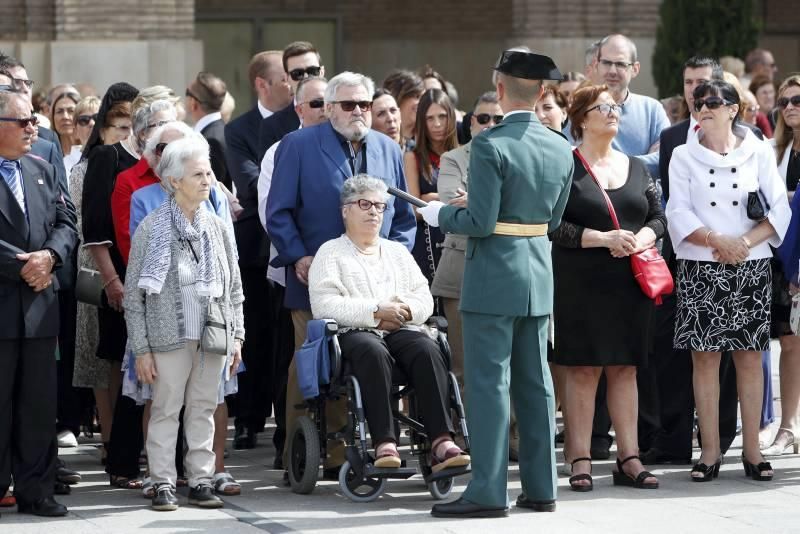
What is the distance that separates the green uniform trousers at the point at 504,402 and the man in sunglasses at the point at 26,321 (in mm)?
1990

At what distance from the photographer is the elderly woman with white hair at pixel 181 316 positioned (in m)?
7.74

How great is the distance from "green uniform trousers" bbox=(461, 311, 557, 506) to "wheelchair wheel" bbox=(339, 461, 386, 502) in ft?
1.85

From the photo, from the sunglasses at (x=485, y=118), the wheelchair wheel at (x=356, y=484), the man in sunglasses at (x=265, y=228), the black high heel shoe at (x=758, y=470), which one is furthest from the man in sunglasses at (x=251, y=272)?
the black high heel shoe at (x=758, y=470)

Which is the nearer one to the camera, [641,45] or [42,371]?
[42,371]

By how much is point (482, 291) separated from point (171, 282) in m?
1.53

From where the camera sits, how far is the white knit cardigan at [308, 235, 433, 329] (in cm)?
808

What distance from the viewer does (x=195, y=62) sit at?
59.3 feet

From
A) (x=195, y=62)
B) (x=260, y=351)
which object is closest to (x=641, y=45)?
(x=195, y=62)

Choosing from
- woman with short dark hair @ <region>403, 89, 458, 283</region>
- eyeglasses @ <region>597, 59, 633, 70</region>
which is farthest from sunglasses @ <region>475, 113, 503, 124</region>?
eyeglasses @ <region>597, 59, 633, 70</region>

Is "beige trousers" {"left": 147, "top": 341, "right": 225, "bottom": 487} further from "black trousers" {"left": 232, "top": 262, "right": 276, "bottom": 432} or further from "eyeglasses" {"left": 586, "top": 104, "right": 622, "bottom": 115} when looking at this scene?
"eyeglasses" {"left": 586, "top": 104, "right": 622, "bottom": 115}

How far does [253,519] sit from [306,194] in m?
1.89

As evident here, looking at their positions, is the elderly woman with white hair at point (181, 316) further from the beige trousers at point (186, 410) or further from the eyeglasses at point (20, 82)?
the eyeglasses at point (20, 82)

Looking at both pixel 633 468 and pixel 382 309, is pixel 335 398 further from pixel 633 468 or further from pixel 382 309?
pixel 633 468

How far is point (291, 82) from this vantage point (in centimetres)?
1023
